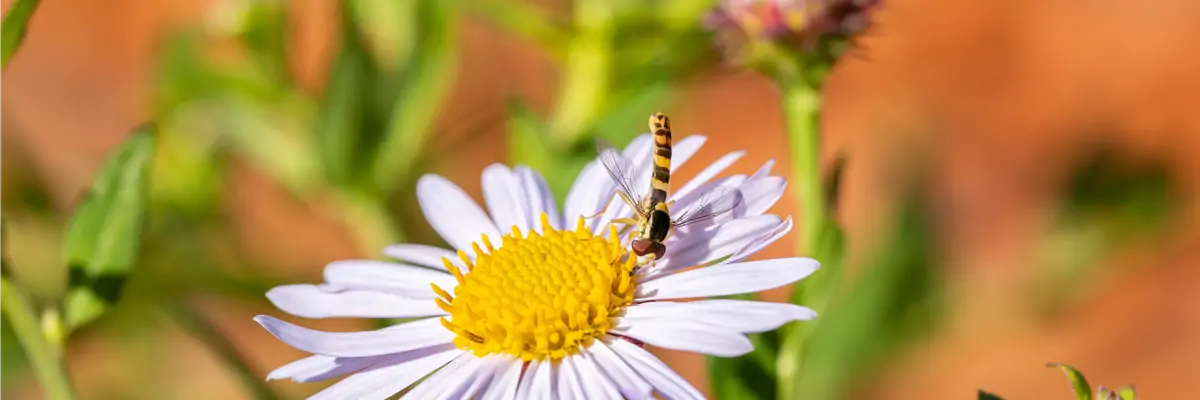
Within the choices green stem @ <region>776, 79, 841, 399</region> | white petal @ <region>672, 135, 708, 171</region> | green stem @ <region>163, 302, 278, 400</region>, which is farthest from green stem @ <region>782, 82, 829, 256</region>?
green stem @ <region>163, 302, 278, 400</region>

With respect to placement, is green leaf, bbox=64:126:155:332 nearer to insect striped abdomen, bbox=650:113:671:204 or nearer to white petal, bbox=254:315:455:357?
white petal, bbox=254:315:455:357

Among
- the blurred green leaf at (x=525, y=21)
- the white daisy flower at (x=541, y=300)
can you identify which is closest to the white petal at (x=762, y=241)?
the white daisy flower at (x=541, y=300)

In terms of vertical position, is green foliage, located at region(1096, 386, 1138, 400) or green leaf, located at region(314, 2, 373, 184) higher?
green leaf, located at region(314, 2, 373, 184)

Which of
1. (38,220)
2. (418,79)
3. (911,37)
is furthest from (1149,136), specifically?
(38,220)

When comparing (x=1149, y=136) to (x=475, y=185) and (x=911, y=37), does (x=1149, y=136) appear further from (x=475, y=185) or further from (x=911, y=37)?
(x=475, y=185)

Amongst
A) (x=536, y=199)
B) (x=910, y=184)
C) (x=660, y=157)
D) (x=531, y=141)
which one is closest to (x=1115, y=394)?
(x=660, y=157)
